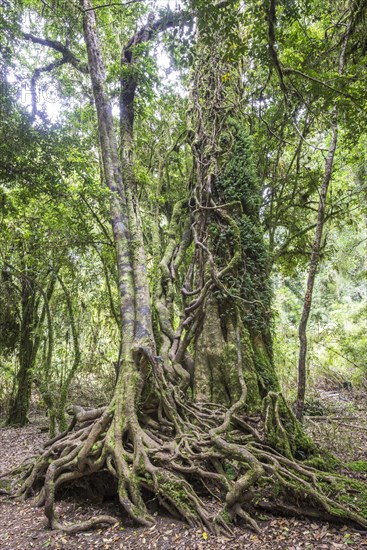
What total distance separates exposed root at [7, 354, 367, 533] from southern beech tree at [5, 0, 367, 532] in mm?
13

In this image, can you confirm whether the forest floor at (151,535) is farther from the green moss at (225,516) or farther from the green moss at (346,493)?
the green moss at (346,493)

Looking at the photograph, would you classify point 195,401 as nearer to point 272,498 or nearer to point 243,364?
point 243,364

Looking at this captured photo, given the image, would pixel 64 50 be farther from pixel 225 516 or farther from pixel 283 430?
pixel 225 516

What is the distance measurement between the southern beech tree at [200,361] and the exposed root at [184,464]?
13 mm

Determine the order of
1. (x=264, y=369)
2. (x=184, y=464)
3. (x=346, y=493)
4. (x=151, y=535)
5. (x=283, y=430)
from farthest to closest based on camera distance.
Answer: (x=264, y=369) → (x=283, y=430) → (x=184, y=464) → (x=346, y=493) → (x=151, y=535)

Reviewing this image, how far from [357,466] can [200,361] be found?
7.55ft

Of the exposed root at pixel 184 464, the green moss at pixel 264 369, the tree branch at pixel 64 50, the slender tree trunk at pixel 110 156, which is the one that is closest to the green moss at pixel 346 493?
the exposed root at pixel 184 464

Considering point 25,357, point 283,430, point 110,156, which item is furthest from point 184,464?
point 25,357

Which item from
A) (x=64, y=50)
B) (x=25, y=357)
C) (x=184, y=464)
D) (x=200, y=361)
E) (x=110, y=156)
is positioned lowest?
(x=184, y=464)

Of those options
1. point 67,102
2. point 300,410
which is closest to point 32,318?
point 67,102

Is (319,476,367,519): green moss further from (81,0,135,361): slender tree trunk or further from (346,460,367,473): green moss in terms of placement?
(81,0,135,361): slender tree trunk

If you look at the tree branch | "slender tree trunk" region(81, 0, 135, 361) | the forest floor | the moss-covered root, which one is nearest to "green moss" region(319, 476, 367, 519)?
the forest floor

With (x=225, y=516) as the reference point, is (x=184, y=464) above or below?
above

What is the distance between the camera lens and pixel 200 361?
505 cm
